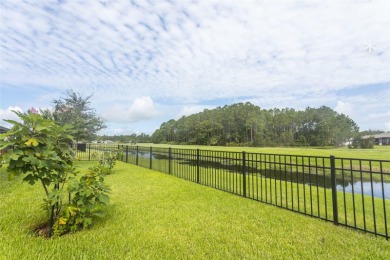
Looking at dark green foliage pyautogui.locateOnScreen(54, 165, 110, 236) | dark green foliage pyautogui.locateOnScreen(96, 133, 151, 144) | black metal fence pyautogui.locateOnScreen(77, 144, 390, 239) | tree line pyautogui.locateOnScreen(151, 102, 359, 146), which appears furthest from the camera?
dark green foliage pyautogui.locateOnScreen(96, 133, 151, 144)

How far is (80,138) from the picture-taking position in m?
13.9

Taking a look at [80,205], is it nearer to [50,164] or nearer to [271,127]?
[50,164]

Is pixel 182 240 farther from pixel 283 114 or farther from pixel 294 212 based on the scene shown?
pixel 283 114

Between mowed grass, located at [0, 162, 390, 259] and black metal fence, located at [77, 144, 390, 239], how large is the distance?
1.65 ft

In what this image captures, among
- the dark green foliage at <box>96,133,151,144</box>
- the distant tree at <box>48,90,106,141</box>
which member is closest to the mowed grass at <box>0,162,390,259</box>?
the distant tree at <box>48,90,106,141</box>

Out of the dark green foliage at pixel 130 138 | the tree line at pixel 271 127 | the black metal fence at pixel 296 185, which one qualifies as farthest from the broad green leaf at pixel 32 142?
the dark green foliage at pixel 130 138

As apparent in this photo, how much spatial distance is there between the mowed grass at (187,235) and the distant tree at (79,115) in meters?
9.04

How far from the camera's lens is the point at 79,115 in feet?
45.2

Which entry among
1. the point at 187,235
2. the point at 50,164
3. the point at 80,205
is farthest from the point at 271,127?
the point at 50,164

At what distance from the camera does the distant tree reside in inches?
506

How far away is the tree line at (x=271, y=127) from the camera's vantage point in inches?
2156

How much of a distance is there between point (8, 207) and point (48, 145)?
2500 millimetres

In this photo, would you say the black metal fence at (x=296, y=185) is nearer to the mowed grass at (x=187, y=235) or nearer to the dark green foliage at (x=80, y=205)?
the mowed grass at (x=187, y=235)

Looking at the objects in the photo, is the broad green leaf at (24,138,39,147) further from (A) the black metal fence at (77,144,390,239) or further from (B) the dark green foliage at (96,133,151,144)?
(B) the dark green foliage at (96,133,151,144)
